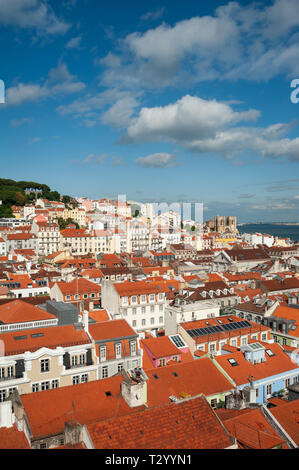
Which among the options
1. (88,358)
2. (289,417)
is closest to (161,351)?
(88,358)

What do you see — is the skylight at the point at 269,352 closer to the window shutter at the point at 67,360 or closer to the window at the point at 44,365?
the window shutter at the point at 67,360

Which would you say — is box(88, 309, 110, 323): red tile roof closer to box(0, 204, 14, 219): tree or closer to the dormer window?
the dormer window

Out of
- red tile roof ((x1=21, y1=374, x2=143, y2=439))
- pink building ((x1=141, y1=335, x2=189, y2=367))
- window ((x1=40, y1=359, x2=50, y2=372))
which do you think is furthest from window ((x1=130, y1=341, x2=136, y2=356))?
red tile roof ((x1=21, y1=374, x2=143, y2=439))

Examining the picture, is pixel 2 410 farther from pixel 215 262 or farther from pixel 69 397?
pixel 215 262

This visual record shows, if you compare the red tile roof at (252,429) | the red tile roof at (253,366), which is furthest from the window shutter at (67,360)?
the red tile roof at (252,429)

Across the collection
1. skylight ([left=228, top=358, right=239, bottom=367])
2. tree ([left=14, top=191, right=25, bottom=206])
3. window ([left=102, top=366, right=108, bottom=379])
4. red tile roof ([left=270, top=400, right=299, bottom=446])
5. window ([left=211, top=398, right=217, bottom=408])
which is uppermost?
tree ([left=14, top=191, right=25, bottom=206])

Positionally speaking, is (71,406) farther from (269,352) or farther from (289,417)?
(269,352)

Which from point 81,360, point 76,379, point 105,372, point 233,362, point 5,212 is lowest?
point 105,372
